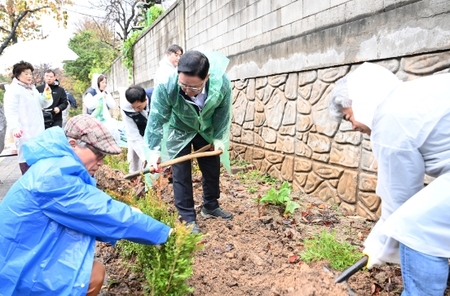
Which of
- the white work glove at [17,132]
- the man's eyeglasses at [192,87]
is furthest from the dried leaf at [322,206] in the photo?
the white work glove at [17,132]

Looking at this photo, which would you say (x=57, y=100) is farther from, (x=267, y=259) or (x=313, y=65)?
(x=267, y=259)

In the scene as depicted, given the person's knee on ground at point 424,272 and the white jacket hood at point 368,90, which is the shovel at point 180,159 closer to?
the white jacket hood at point 368,90

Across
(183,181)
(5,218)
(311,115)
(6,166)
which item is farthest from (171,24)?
Result: (5,218)

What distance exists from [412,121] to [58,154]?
5.77 ft

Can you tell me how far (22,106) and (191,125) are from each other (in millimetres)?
3011

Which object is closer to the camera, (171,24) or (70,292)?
(70,292)

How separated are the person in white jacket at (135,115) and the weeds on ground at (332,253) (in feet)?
8.29

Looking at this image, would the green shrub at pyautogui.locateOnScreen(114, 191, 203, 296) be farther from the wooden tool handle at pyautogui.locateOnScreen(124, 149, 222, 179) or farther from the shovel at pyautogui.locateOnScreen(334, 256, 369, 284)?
the wooden tool handle at pyautogui.locateOnScreen(124, 149, 222, 179)

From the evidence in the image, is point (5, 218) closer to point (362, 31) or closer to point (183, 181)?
point (183, 181)

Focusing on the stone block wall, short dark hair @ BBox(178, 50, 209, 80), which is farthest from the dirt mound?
short dark hair @ BBox(178, 50, 209, 80)

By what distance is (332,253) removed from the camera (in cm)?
270

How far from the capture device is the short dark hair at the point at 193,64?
112 inches

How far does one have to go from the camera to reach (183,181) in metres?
3.48

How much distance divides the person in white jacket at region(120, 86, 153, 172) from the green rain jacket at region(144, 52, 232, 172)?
3.00 ft
